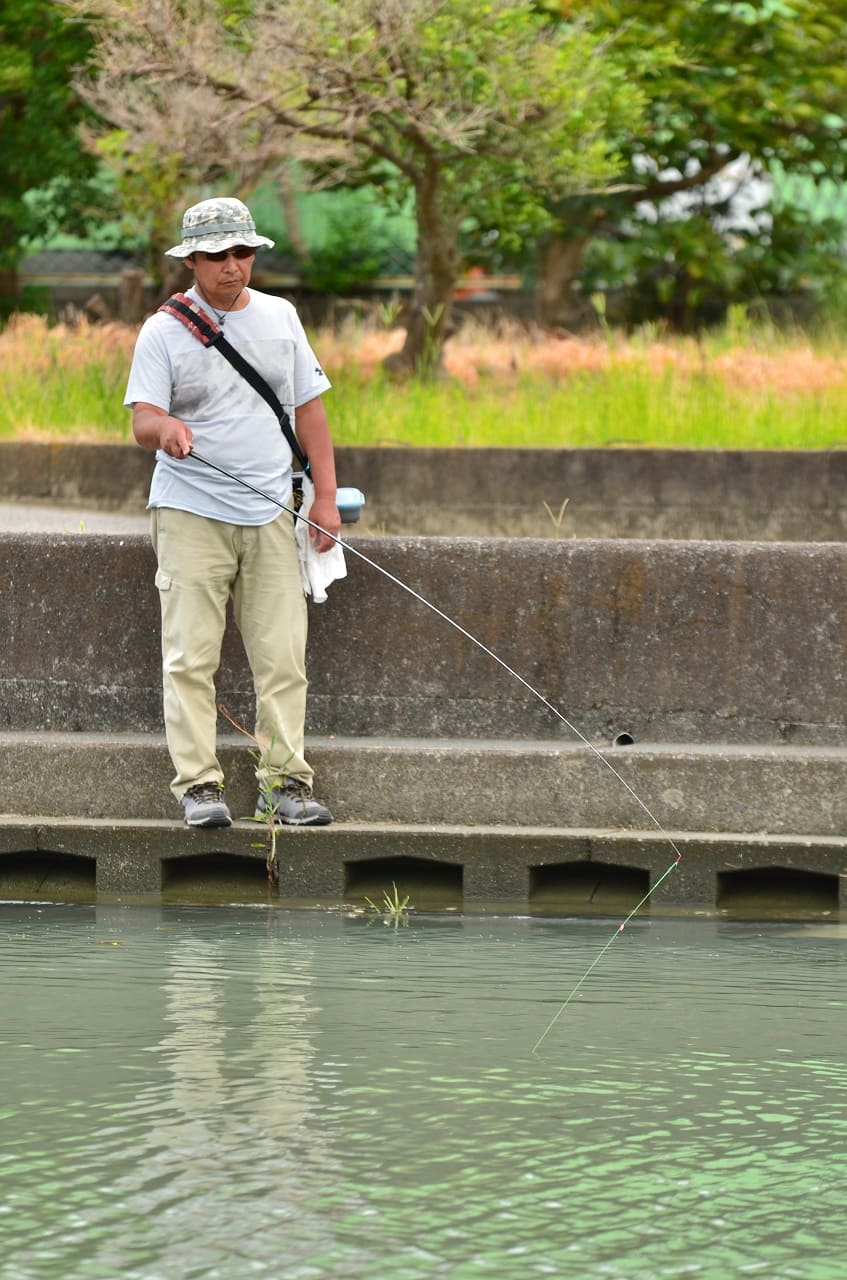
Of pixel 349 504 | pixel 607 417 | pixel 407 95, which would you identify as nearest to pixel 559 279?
pixel 407 95

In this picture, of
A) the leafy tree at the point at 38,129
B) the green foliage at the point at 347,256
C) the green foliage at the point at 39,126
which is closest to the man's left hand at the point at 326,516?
the leafy tree at the point at 38,129

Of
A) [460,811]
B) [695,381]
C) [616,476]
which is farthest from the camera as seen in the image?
[695,381]

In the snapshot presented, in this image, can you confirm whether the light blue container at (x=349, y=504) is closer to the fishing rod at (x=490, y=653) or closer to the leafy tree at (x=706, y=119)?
the fishing rod at (x=490, y=653)

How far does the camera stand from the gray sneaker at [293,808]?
7402mm

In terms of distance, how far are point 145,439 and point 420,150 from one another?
5.86 meters

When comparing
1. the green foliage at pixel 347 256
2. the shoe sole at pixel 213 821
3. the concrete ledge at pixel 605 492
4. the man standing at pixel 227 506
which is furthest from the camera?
the green foliage at pixel 347 256

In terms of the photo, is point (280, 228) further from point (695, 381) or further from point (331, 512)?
point (331, 512)

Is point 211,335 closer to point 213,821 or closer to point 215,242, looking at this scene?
point 215,242

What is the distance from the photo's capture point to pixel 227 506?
7.19 m

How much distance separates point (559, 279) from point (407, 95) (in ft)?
20.1

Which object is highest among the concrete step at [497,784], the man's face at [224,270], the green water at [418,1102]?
the man's face at [224,270]

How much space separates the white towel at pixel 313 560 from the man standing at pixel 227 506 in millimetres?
42

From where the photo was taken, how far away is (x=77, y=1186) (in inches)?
164

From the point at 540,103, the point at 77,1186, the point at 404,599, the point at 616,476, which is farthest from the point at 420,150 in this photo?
the point at 77,1186
